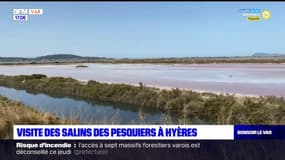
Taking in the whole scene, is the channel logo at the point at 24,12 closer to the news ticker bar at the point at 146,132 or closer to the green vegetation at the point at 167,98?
the news ticker bar at the point at 146,132

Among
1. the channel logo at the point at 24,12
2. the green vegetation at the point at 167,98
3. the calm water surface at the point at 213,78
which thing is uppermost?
the channel logo at the point at 24,12

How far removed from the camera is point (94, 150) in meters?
2.54

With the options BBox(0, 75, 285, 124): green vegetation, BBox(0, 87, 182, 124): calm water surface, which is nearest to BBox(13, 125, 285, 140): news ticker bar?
BBox(0, 87, 182, 124): calm water surface

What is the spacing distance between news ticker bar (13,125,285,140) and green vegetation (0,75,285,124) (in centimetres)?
313

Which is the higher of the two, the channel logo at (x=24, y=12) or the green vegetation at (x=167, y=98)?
the channel logo at (x=24, y=12)

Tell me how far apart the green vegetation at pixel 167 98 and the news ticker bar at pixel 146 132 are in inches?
123

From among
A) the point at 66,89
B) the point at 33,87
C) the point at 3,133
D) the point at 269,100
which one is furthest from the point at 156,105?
the point at 33,87

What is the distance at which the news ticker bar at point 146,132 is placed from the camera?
265 cm

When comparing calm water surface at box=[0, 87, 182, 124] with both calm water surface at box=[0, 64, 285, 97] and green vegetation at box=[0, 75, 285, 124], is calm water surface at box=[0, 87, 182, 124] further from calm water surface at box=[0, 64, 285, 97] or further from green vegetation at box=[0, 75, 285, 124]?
calm water surface at box=[0, 64, 285, 97]

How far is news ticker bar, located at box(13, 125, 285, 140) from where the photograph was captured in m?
2.65

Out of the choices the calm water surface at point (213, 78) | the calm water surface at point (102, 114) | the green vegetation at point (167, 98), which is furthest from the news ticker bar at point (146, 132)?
the calm water surface at point (213, 78)

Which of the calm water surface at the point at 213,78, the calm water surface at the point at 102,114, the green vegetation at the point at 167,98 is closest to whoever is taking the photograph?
the calm water surface at the point at 102,114

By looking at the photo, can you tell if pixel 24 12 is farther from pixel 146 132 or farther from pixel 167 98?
pixel 167 98

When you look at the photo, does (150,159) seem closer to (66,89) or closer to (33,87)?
(66,89)
